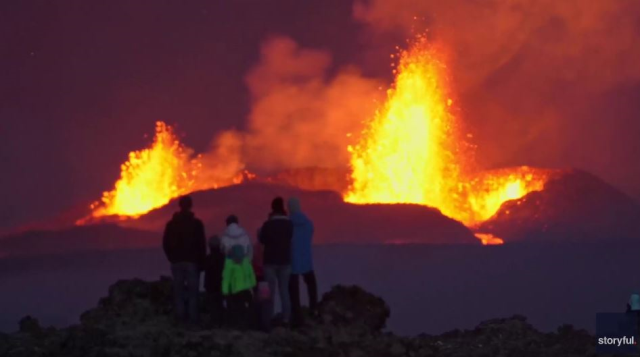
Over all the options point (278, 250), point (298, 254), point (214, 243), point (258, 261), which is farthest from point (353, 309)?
point (214, 243)

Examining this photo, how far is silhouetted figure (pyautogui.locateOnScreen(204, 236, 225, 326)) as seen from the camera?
2005cm

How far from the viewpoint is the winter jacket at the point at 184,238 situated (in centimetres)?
1977

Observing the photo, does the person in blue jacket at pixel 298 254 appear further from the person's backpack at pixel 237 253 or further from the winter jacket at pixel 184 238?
the winter jacket at pixel 184 238

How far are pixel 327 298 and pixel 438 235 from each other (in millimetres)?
45491

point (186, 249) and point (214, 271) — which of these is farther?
point (214, 271)

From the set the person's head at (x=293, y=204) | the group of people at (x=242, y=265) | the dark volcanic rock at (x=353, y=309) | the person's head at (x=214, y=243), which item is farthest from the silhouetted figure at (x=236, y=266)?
the dark volcanic rock at (x=353, y=309)

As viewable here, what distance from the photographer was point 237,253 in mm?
19438

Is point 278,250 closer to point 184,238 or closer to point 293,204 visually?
point 293,204

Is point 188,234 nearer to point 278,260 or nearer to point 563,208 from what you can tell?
point 278,260

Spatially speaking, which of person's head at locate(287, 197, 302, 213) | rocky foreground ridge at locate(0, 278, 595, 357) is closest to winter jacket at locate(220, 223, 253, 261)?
person's head at locate(287, 197, 302, 213)

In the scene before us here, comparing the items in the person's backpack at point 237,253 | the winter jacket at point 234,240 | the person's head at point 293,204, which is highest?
the person's head at point 293,204

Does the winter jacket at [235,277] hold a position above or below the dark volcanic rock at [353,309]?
above

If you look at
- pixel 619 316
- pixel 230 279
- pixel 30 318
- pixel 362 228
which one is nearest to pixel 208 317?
pixel 230 279

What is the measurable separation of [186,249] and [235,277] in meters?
0.84
